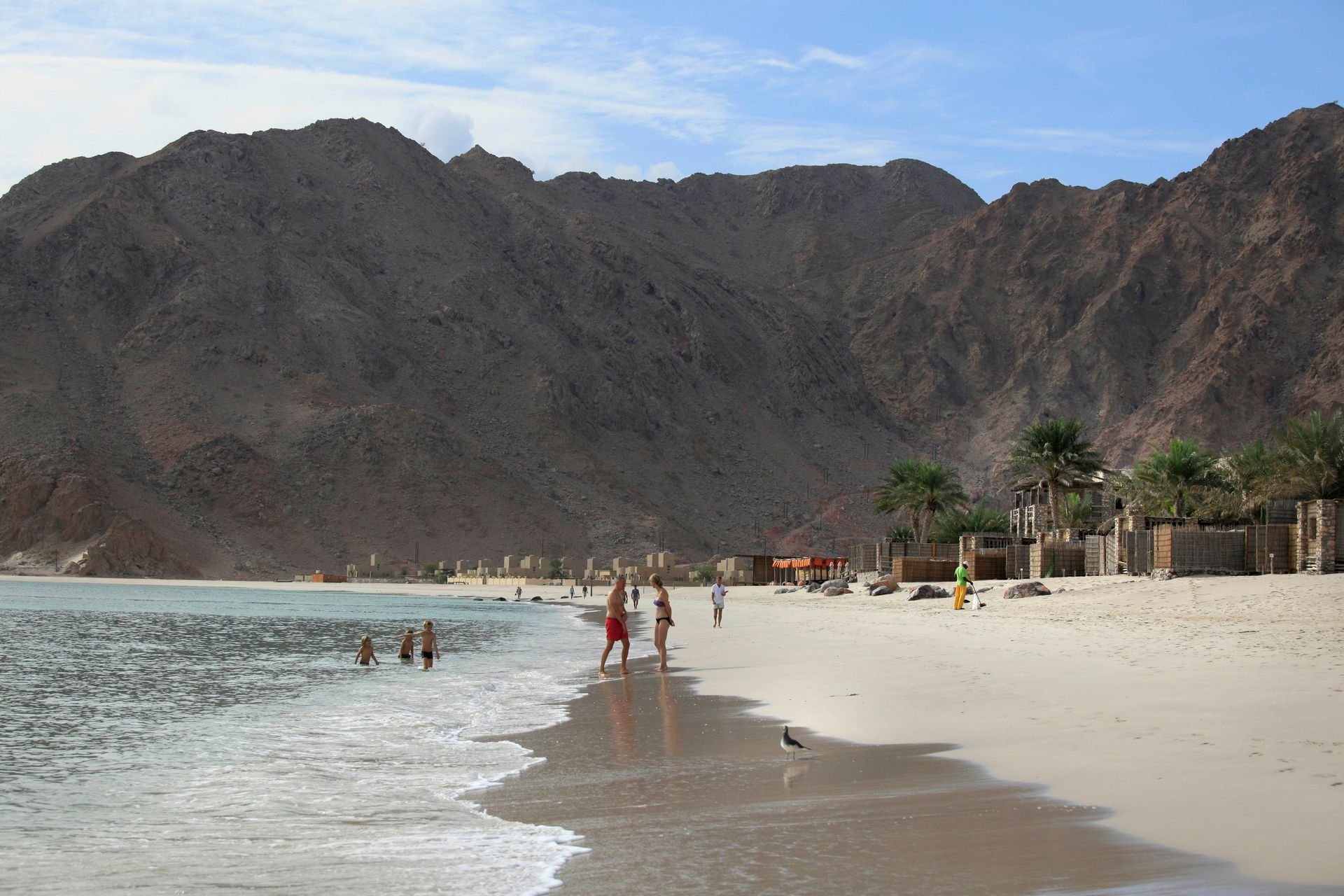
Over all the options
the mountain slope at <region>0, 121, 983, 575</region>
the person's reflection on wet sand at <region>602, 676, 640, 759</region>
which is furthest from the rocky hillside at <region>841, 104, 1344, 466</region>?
the person's reflection on wet sand at <region>602, 676, 640, 759</region>

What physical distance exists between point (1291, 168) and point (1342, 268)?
15128 millimetres

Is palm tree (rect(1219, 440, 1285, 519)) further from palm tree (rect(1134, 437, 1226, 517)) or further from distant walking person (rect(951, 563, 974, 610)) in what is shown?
distant walking person (rect(951, 563, 974, 610))

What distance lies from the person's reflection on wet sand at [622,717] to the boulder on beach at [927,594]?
744 inches

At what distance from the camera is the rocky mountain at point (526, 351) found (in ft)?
338

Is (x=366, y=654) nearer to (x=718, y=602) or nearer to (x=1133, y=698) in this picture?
(x=718, y=602)

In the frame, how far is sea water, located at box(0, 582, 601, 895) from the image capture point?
724 cm

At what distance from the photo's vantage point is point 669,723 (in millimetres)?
13023

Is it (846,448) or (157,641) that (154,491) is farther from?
(157,641)

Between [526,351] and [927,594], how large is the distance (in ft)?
303

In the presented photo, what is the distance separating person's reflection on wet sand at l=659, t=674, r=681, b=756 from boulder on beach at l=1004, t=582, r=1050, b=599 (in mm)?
16039

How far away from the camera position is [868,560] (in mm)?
60062

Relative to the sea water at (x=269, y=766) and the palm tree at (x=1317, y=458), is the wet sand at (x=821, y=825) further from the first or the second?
the palm tree at (x=1317, y=458)

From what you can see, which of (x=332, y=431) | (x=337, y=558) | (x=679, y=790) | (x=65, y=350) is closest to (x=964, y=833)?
(x=679, y=790)

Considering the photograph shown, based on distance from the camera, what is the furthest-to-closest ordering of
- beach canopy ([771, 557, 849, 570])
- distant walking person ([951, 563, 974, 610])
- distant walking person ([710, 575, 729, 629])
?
beach canopy ([771, 557, 849, 570]) < distant walking person ([710, 575, 729, 629]) < distant walking person ([951, 563, 974, 610])
